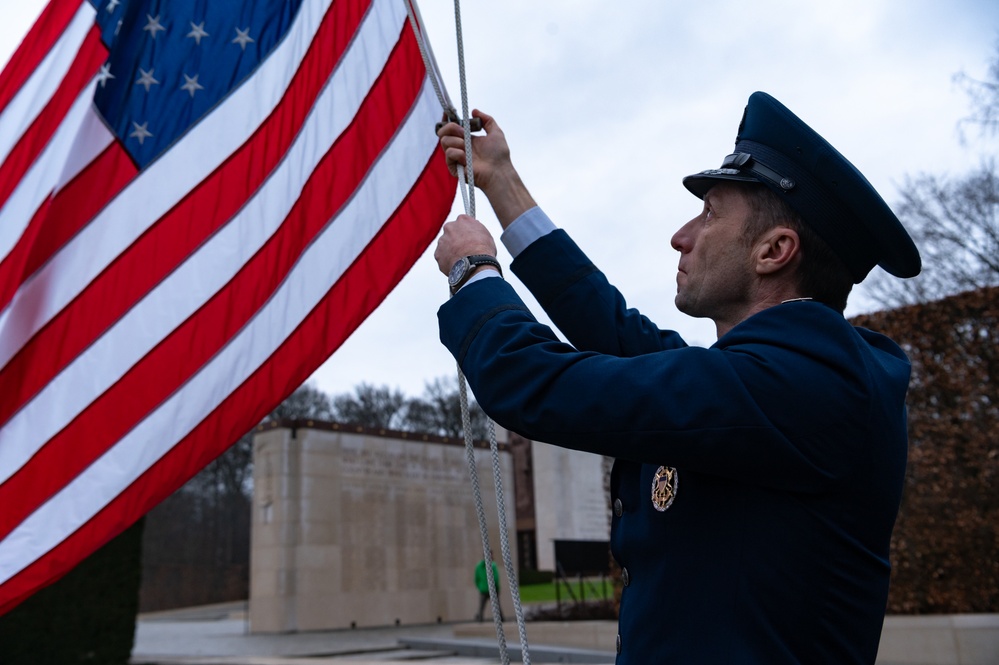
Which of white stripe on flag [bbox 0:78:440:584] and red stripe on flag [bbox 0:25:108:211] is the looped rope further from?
red stripe on flag [bbox 0:25:108:211]

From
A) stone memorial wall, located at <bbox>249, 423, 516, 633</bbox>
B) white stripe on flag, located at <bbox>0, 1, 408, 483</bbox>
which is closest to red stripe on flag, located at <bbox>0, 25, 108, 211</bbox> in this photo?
white stripe on flag, located at <bbox>0, 1, 408, 483</bbox>

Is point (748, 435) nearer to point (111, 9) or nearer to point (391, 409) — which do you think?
point (111, 9)

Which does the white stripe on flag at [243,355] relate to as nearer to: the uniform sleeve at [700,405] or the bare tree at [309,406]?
the uniform sleeve at [700,405]

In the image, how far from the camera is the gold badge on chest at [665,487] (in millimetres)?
1416

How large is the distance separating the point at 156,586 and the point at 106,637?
27127 millimetres

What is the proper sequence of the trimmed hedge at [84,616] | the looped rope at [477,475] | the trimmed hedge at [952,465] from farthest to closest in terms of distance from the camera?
1. the trimmed hedge at [952,465]
2. the trimmed hedge at [84,616]
3. the looped rope at [477,475]

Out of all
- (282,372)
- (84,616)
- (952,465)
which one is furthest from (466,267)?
(952,465)

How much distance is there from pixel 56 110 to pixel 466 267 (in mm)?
2058

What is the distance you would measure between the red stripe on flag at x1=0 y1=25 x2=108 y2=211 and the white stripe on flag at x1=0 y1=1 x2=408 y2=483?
585mm

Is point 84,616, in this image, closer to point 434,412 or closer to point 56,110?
point 56,110

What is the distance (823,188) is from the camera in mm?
1498

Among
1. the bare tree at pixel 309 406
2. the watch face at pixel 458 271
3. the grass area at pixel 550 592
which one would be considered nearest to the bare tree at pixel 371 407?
the bare tree at pixel 309 406

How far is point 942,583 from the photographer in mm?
11188

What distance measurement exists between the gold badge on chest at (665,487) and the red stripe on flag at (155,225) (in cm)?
206
